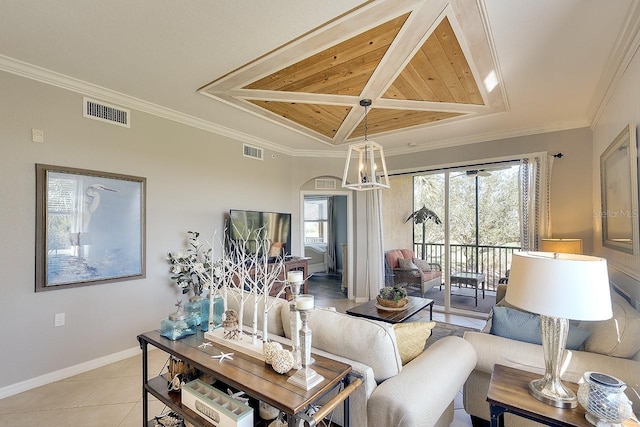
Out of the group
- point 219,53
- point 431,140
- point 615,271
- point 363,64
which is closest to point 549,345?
point 615,271

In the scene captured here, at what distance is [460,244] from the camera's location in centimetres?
495

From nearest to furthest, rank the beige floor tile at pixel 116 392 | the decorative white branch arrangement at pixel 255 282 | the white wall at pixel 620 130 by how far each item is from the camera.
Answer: the decorative white branch arrangement at pixel 255 282
the white wall at pixel 620 130
the beige floor tile at pixel 116 392

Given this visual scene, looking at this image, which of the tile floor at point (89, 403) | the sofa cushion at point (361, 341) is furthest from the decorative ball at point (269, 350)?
the tile floor at point (89, 403)

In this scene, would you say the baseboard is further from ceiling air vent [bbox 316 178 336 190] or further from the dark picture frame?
the dark picture frame

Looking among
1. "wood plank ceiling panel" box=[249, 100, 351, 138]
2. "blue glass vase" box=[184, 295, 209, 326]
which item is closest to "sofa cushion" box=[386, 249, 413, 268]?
"wood plank ceiling panel" box=[249, 100, 351, 138]

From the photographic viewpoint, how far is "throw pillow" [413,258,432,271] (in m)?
5.22

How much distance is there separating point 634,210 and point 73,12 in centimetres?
400

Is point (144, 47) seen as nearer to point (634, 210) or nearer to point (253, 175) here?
point (253, 175)

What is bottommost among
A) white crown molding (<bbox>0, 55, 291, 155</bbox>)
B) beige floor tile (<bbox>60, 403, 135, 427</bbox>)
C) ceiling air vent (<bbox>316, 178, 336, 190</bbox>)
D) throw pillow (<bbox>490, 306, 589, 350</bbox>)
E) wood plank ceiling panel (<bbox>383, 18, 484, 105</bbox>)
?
beige floor tile (<bbox>60, 403, 135, 427</bbox>)

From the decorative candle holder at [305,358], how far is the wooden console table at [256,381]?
21 mm

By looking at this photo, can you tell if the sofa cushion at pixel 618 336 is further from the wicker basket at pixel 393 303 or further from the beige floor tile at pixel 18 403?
the beige floor tile at pixel 18 403

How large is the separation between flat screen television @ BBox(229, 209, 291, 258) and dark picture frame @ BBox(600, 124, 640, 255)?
3.48 metres

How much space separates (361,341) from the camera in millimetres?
1543

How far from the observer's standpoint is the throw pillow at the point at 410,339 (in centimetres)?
177
